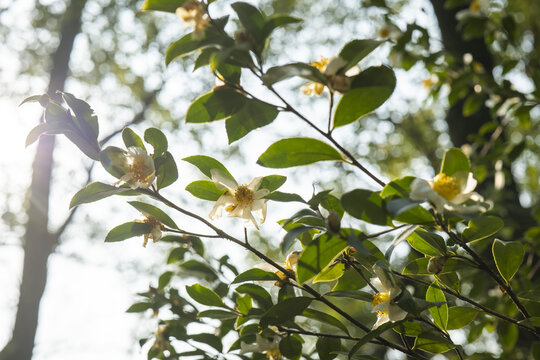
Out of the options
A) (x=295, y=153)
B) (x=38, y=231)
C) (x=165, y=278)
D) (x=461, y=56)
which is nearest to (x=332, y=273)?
(x=295, y=153)

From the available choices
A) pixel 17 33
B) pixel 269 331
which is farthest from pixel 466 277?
pixel 17 33

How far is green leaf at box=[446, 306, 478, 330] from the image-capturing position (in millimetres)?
658

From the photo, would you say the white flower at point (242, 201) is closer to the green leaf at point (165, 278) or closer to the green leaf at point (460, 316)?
the green leaf at point (460, 316)

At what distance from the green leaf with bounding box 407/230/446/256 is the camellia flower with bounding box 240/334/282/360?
285mm

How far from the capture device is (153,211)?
63 centimetres

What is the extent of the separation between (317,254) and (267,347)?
0.29 metres

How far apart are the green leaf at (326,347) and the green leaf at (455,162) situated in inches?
13.8

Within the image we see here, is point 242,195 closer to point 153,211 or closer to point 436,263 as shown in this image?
point 153,211

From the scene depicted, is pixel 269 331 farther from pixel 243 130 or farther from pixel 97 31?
pixel 97 31

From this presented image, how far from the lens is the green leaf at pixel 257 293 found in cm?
72

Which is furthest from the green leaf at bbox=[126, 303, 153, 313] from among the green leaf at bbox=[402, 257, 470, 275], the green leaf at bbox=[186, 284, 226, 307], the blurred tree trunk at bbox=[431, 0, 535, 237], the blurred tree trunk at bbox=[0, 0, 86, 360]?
the blurred tree trunk at bbox=[0, 0, 86, 360]

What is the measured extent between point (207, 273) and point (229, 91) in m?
0.56

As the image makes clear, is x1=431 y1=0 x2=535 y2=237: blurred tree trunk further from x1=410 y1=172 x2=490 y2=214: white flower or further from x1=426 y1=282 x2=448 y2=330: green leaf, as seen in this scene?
x1=410 y1=172 x2=490 y2=214: white flower

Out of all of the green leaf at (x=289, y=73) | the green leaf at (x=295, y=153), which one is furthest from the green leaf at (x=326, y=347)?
the green leaf at (x=289, y=73)
